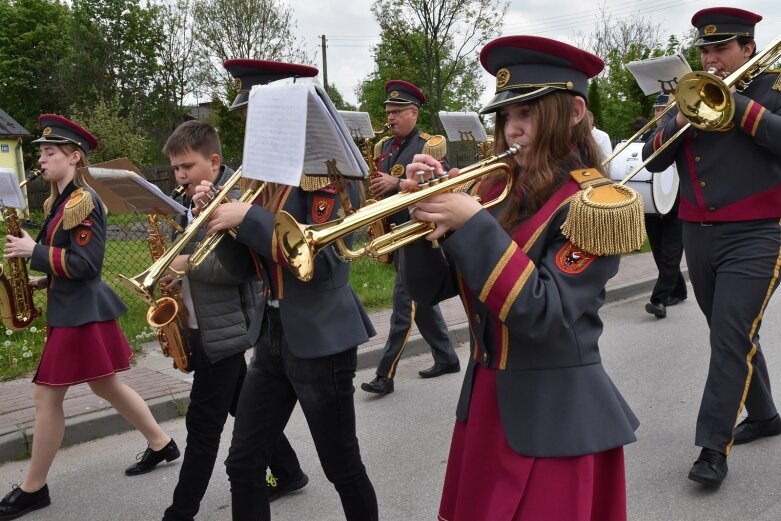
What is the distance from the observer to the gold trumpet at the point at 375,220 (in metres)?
1.89

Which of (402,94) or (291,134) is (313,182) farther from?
(402,94)

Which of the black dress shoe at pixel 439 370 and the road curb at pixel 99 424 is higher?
the road curb at pixel 99 424

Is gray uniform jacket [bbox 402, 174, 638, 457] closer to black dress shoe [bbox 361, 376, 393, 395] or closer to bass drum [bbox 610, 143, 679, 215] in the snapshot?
black dress shoe [bbox 361, 376, 393, 395]

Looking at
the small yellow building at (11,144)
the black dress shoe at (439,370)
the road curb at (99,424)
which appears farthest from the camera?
the small yellow building at (11,144)

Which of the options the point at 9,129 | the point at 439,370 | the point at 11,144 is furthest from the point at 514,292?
the point at 11,144

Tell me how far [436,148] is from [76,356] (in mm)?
3177

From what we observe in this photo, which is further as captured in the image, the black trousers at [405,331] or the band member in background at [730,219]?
the black trousers at [405,331]

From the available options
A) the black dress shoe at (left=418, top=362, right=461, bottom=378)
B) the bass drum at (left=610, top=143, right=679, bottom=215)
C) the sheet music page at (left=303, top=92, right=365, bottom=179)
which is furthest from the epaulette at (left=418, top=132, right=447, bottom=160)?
the sheet music page at (left=303, top=92, right=365, bottom=179)

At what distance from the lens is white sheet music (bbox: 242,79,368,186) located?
2044 millimetres

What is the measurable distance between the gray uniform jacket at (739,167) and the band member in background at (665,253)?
3.72 m

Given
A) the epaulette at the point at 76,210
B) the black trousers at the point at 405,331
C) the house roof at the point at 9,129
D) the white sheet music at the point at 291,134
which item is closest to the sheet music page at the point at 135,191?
the epaulette at the point at 76,210

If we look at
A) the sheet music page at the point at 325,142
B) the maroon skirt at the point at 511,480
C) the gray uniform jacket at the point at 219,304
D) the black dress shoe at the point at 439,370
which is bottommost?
the black dress shoe at the point at 439,370

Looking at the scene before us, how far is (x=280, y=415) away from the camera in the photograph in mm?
2977

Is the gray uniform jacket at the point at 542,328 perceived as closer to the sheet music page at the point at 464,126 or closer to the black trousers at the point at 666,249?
the sheet music page at the point at 464,126
